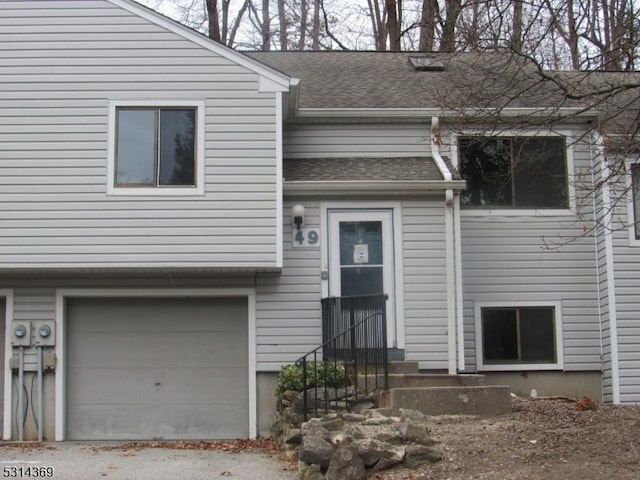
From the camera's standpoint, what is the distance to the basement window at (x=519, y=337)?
499 inches

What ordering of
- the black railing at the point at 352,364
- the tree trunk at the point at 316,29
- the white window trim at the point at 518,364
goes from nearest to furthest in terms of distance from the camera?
the black railing at the point at 352,364
the white window trim at the point at 518,364
the tree trunk at the point at 316,29

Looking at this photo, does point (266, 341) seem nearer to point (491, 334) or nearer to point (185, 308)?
point (185, 308)

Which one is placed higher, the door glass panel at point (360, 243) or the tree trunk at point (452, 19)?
the tree trunk at point (452, 19)

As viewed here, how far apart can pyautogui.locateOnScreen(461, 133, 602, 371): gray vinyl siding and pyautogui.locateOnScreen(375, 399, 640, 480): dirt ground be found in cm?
312

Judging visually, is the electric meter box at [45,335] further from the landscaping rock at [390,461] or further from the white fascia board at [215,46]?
the landscaping rock at [390,461]

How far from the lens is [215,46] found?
11812 millimetres

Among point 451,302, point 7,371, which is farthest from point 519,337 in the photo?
point 7,371

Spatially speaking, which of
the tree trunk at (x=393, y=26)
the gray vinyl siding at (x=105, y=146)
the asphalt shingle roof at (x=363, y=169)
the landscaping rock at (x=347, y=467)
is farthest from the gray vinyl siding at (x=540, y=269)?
the tree trunk at (x=393, y=26)

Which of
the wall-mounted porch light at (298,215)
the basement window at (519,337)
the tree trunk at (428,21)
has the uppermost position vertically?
the tree trunk at (428,21)

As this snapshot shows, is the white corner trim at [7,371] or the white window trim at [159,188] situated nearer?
the white window trim at [159,188]

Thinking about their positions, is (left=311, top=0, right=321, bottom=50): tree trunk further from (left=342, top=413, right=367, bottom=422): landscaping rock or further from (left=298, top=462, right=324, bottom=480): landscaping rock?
(left=298, top=462, right=324, bottom=480): landscaping rock

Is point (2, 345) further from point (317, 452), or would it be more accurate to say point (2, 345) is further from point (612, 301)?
point (612, 301)

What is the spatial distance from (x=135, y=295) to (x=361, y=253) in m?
3.24

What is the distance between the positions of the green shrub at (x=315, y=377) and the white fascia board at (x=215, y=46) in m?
3.85
